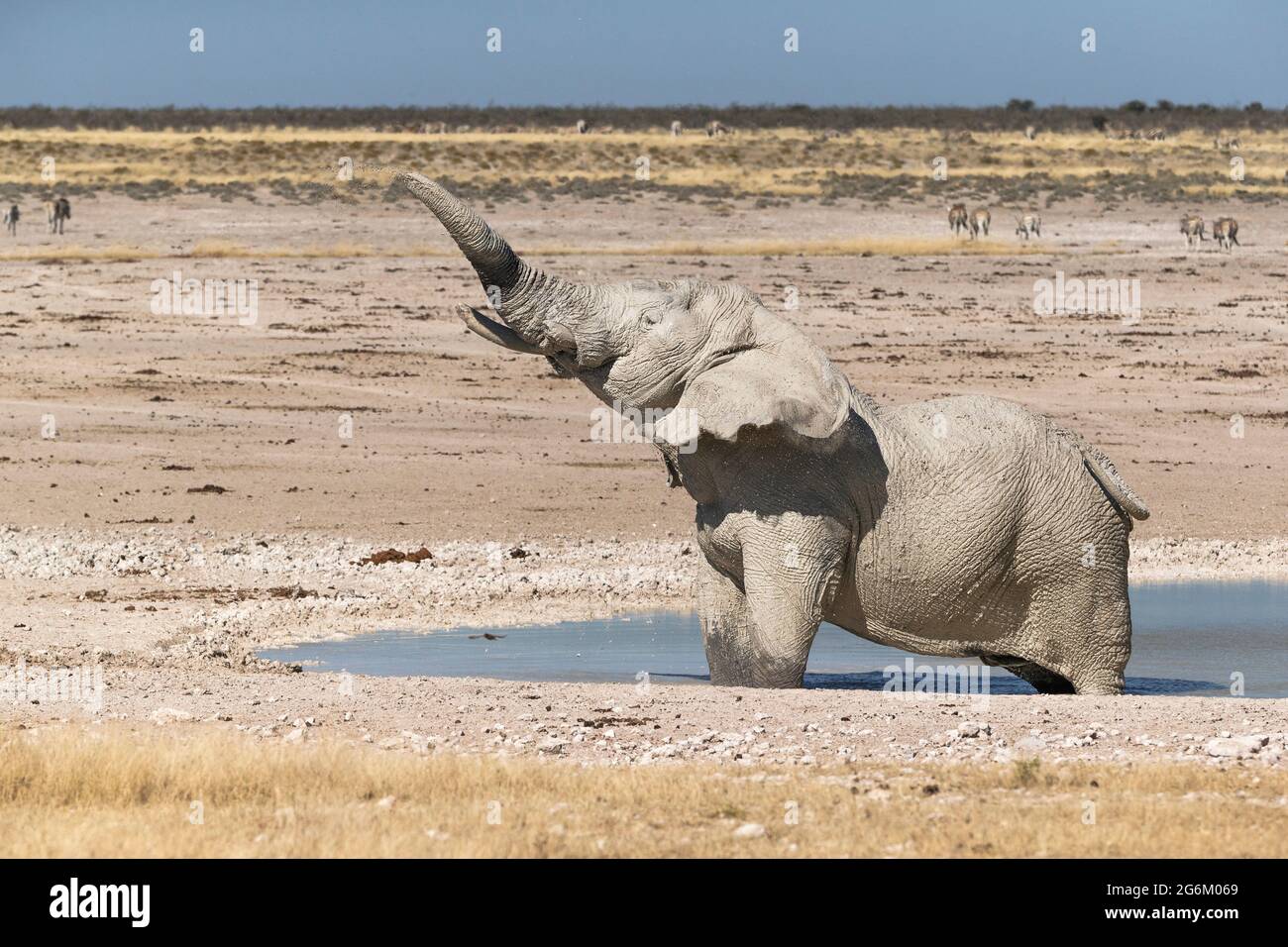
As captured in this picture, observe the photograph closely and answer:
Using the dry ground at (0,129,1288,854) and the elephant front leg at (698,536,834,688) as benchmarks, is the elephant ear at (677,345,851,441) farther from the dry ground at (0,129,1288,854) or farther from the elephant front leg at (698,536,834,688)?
the dry ground at (0,129,1288,854)

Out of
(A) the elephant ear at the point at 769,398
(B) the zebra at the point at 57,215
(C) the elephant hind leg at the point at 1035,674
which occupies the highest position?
(A) the elephant ear at the point at 769,398

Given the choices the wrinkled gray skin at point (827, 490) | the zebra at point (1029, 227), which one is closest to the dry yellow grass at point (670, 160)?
the zebra at point (1029, 227)

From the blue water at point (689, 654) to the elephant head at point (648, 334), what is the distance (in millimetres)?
1684

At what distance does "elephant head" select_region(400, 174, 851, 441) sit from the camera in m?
9.59

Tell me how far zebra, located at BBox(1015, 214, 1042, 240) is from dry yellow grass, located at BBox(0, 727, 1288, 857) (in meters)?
29.1

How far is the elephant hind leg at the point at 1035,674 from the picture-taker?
10516 mm

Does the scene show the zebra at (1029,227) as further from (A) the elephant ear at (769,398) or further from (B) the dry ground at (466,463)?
(A) the elephant ear at (769,398)

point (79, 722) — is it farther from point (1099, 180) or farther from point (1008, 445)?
point (1099, 180)

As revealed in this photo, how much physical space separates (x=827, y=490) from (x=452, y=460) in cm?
921

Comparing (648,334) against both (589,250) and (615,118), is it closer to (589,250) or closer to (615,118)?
(589,250)

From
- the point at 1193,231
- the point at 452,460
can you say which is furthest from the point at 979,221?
the point at 452,460

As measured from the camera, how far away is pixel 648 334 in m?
9.73

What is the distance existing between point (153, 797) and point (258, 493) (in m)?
9.83

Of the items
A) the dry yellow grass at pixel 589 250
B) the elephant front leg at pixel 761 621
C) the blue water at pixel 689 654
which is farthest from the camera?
the dry yellow grass at pixel 589 250
